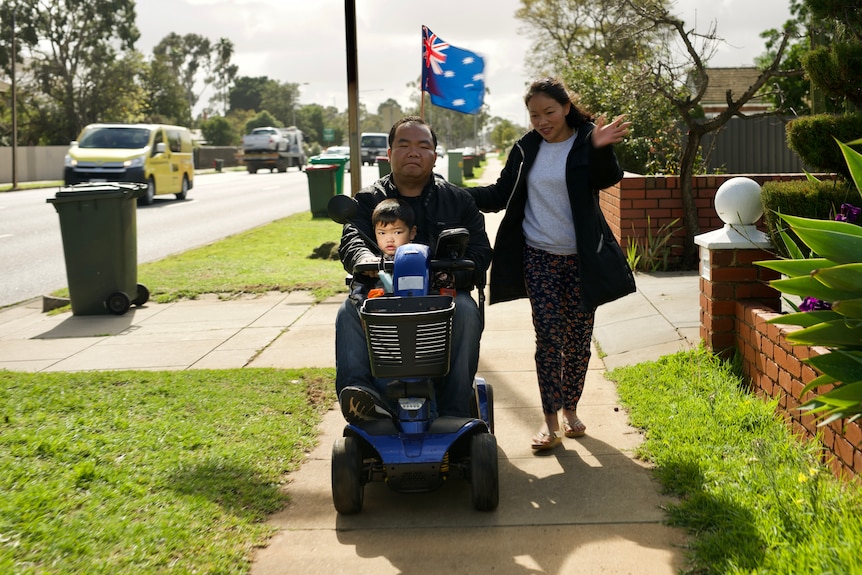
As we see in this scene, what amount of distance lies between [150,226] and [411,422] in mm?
15528

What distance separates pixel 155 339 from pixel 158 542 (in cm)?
441

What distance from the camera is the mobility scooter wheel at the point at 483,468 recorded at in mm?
3863

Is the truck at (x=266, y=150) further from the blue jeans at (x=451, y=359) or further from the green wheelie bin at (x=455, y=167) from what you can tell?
the blue jeans at (x=451, y=359)

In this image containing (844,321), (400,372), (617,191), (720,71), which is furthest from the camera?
(720,71)

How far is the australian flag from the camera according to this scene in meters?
10.5

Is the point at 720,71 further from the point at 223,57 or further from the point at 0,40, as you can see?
the point at 223,57

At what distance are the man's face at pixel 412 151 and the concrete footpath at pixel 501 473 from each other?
145 centimetres

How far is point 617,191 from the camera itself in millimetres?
10023

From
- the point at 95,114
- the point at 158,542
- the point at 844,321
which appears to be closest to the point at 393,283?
the point at 158,542

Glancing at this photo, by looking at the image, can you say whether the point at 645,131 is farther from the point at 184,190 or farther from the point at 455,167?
the point at 455,167

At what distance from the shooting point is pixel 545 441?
4727 millimetres

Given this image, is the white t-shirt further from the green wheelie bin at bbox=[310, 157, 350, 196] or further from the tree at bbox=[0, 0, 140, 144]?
the tree at bbox=[0, 0, 140, 144]

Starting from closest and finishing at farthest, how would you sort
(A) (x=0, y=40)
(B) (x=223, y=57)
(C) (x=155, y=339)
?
(C) (x=155, y=339), (A) (x=0, y=40), (B) (x=223, y=57)

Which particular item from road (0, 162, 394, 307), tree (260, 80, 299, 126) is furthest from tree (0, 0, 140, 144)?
tree (260, 80, 299, 126)
